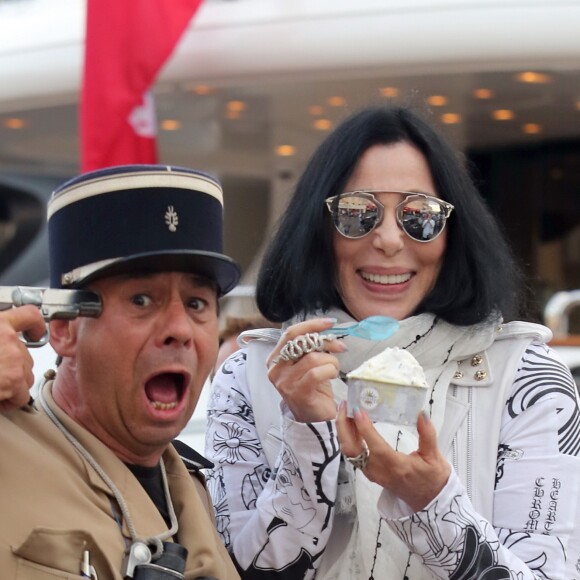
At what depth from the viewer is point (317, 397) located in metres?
2.58

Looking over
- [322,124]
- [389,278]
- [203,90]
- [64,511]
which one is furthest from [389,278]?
[322,124]

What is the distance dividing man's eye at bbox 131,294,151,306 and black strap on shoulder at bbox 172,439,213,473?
0.46m

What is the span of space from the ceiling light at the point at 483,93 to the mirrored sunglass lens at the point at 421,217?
12.4 metres

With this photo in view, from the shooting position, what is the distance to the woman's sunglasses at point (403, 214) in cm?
280

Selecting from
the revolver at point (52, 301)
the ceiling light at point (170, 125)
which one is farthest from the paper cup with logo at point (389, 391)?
the ceiling light at point (170, 125)

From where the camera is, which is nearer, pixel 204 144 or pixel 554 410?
pixel 554 410

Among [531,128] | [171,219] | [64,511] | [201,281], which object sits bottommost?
[64,511]

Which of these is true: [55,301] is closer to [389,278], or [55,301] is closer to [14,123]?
[389,278]

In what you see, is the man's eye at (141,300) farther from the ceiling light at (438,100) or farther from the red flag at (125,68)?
the ceiling light at (438,100)

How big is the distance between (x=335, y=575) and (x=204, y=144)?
51.1 feet

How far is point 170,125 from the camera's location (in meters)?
16.8

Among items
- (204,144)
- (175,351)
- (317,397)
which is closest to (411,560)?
(317,397)

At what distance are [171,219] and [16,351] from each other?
494mm

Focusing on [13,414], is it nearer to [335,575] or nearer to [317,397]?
[317,397]
